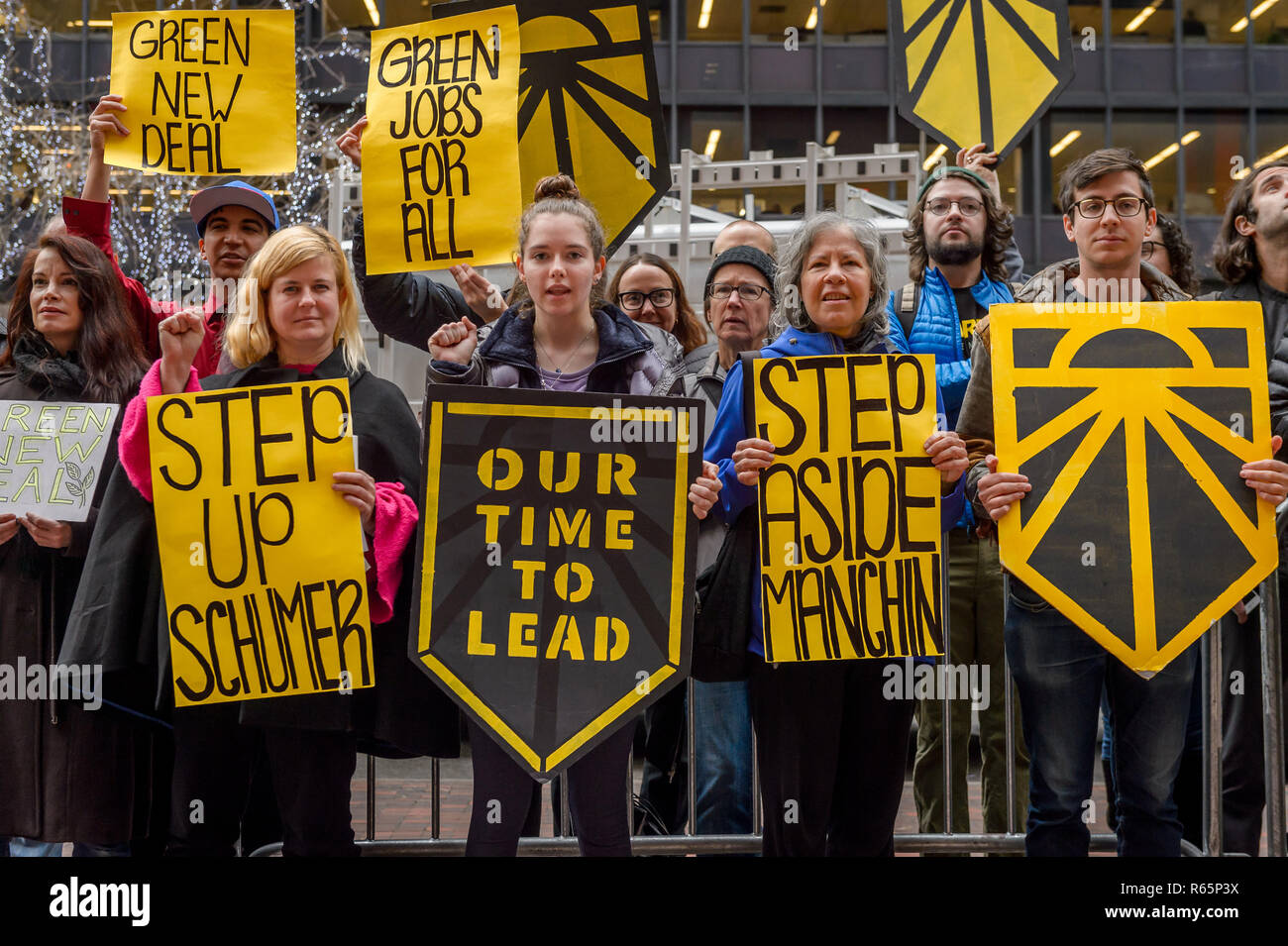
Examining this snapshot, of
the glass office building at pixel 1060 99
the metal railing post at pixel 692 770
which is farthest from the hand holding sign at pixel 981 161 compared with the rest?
the glass office building at pixel 1060 99

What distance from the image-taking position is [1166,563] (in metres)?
3.30

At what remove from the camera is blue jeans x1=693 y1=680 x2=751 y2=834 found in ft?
13.3

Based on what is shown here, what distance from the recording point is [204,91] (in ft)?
14.6

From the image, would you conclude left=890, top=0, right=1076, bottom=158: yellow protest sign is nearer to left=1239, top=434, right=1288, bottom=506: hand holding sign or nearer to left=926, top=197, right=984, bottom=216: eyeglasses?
left=926, top=197, right=984, bottom=216: eyeglasses

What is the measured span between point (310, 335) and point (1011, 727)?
2644 millimetres

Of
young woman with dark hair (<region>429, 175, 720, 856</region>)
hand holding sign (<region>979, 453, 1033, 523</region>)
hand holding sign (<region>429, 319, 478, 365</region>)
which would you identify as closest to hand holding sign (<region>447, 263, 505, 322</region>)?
young woman with dark hair (<region>429, 175, 720, 856</region>)

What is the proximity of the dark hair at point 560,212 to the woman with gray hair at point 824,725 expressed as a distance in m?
0.56

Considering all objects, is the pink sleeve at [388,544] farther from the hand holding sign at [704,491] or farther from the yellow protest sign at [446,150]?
the yellow protest sign at [446,150]

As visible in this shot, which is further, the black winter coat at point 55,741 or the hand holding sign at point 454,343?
the black winter coat at point 55,741

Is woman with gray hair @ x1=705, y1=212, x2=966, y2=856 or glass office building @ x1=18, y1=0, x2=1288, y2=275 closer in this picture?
woman with gray hair @ x1=705, y1=212, x2=966, y2=856

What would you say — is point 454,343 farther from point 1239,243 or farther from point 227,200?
point 1239,243

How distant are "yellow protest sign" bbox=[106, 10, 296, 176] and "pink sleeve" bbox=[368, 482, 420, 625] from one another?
163 cm

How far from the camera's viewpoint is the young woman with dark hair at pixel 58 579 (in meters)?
3.69
